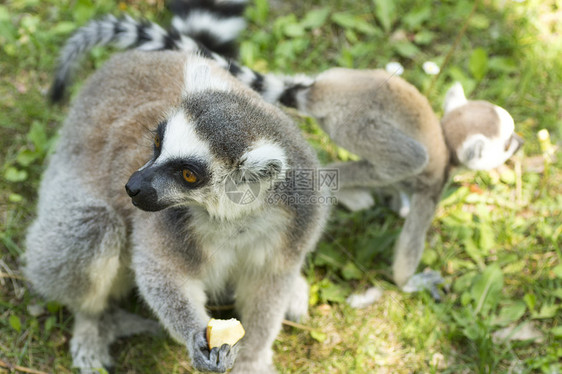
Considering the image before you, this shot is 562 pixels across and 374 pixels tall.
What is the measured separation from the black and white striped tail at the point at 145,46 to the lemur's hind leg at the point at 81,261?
886 millimetres

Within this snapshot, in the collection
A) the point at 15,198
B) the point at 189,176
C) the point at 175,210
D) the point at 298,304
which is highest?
the point at 189,176

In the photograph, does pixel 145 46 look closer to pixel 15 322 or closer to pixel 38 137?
pixel 38 137

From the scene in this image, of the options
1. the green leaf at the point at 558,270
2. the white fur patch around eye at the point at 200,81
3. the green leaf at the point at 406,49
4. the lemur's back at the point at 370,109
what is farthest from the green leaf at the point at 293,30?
the green leaf at the point at 558,270

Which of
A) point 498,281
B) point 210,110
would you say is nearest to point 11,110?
point 210,110

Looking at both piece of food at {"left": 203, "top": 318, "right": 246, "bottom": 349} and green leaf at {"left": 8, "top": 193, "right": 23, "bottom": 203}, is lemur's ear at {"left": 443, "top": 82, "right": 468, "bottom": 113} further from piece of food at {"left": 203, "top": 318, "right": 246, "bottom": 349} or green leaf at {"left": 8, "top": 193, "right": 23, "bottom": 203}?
green leaf at {"left": 8, "top": 193, "right": 23, "bottom": 203}

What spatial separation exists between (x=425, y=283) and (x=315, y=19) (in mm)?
2550

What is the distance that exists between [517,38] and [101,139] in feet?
11.8

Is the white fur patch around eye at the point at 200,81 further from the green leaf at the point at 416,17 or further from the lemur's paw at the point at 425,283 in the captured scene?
the green leaf at the point at 416,17

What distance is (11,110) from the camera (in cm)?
454

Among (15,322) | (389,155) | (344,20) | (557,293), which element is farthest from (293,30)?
(15,322)

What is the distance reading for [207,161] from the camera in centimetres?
246

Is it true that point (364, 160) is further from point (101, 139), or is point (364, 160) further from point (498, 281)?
point (101, 139)

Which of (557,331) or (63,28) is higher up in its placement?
(63,28)

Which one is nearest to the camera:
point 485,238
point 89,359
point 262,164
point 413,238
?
point 262,164
